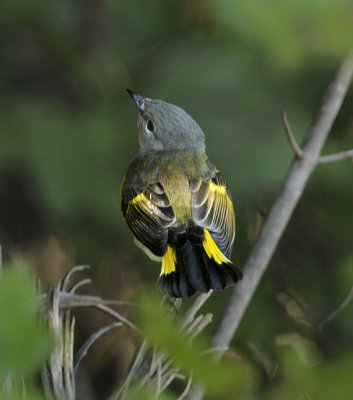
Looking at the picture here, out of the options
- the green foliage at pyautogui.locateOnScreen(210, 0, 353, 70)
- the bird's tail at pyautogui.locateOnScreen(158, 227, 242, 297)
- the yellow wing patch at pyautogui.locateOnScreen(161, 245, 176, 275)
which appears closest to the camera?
the green foliage at pyautogui.locateOnScreen(210, 0, 353, 70)

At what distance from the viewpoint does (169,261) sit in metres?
1.72

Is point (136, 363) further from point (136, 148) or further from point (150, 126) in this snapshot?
point (136, 148)

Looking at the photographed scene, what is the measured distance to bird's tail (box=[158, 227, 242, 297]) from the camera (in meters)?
1.52

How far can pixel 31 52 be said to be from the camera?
3.70 meters

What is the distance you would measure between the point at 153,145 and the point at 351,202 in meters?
1.16

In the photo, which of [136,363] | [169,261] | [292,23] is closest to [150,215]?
[169,261]

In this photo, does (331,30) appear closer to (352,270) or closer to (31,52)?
(352,270)

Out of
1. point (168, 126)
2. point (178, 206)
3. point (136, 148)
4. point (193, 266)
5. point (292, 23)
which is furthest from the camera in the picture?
point (136, 148)

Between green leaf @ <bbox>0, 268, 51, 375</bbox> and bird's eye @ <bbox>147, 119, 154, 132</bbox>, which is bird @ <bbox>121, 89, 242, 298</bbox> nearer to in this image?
bird's eye @ <bbox>147, 119, 154, 132</bbox>

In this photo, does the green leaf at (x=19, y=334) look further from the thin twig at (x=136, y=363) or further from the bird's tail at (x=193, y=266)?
the bird's tail at (x=193, y=266)

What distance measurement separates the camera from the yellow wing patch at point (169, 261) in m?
1.64

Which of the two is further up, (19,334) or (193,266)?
(19,334)

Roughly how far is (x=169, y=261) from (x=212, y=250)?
0.12 meters

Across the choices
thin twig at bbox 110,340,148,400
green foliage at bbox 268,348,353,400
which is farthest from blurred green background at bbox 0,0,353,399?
green foliage at bbox 268,348,353,400
